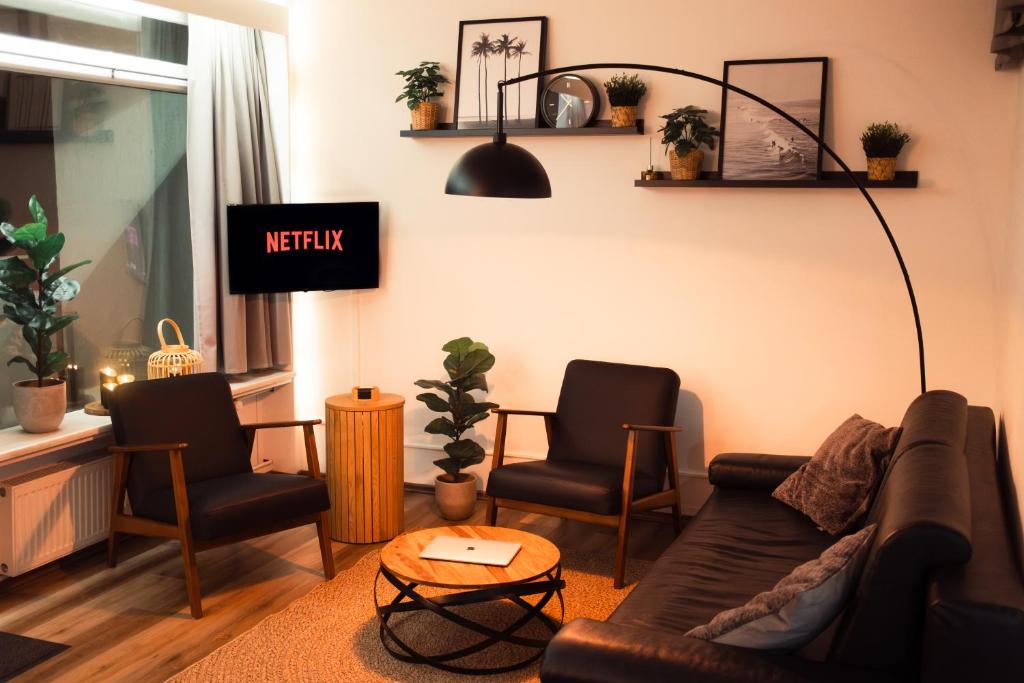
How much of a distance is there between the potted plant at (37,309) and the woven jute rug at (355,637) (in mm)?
1288

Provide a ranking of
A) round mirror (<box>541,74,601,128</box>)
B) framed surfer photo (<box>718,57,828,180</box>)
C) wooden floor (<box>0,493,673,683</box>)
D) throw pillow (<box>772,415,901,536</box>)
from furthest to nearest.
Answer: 1. round mirror (<box>541,74,601,128</box>)
2. framed surfer photo (<box>718,57,828,180</box>)
3. throw pillow (<box>772,415,901,536</box>)
4. wooden floor (<box>0,493,673,683</box>)

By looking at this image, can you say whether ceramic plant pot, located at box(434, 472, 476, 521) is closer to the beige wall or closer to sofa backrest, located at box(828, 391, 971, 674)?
the beige wall

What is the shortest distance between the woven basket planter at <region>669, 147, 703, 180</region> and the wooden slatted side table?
166cm

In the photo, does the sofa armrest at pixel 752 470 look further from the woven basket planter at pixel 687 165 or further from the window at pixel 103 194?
the window at pixel 103 194

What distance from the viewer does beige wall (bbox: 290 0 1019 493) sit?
429 cm

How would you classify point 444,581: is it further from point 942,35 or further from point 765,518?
point 942,35

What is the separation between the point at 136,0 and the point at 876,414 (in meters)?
3.74

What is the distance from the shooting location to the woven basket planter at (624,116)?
4664 mm

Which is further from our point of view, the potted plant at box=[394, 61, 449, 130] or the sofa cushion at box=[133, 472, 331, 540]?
the potted plant at box=[394, 61, 449, 130]

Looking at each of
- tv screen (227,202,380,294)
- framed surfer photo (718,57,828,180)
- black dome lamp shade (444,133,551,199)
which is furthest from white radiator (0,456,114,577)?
framed surfer photo (718,57,828,180)

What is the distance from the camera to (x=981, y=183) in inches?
166

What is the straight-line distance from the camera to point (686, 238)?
4762 millimetres

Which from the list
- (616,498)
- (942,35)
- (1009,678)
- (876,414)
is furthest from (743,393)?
(1009,678)

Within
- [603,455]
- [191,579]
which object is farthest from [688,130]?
[191,579]
